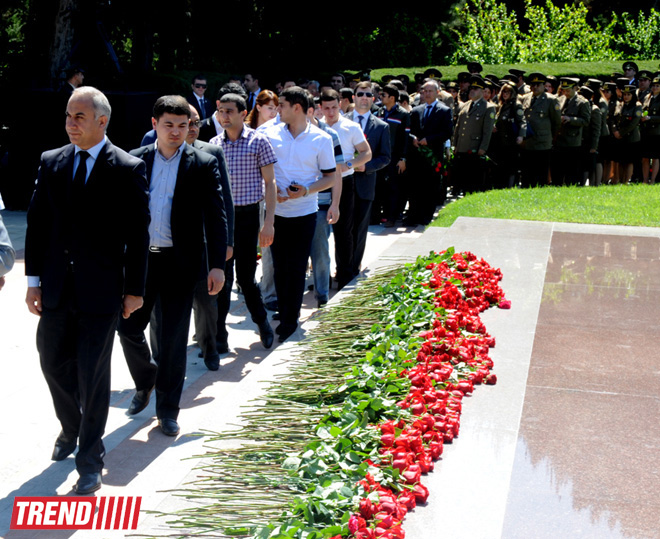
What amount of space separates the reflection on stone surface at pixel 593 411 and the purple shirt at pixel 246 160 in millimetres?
2426

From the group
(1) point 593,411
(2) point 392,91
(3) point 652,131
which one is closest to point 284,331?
(1) point 593,411

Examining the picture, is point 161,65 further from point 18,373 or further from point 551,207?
point 18,373

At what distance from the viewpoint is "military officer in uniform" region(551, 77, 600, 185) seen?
51.8 ft

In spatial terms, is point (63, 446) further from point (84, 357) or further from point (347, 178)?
point (347, 178)

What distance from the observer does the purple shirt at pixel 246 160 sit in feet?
22.6

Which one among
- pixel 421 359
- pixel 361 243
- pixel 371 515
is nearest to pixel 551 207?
pixel 361 243

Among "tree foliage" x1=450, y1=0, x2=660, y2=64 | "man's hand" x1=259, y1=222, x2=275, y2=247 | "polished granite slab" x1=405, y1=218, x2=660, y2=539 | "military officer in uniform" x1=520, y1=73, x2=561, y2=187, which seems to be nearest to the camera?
"polished granite slab" x1=405, y1=218, x2=660, y2=539

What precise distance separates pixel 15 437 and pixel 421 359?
2399 millimetres

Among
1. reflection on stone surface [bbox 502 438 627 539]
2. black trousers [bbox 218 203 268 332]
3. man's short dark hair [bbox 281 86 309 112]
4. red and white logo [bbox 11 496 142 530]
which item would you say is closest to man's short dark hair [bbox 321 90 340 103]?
man's short dark hair [bbox 281 86 309 112]

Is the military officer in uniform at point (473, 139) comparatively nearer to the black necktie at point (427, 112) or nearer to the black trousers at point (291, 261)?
the black necktie at point (427, 112)

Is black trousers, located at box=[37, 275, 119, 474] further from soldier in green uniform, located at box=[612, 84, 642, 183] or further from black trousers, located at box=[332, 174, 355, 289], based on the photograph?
soldier in green uniform, located at box=[612, 84, 642, 183]

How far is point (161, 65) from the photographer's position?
27.2 meters

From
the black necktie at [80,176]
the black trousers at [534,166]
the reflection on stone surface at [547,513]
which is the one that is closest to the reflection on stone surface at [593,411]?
the reflection on stone surface at [547,513]

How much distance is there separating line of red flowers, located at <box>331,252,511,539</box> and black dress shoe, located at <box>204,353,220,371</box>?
167 cm
